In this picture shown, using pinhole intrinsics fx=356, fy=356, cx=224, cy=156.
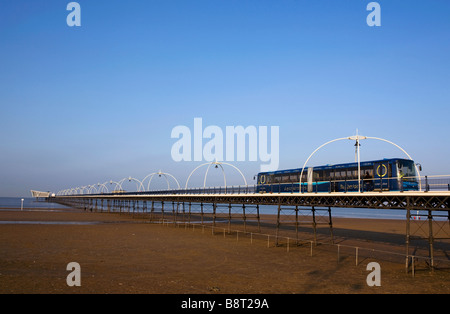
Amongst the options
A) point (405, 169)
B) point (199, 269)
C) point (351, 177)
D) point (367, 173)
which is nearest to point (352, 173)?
point (351, 177)

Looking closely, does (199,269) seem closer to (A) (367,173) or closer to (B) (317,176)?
(A) (367,173)

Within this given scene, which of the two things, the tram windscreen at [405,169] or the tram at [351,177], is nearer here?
the tram at [351,177]

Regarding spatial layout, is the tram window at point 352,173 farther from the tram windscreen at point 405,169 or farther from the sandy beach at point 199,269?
the sandy beach at point 199,269

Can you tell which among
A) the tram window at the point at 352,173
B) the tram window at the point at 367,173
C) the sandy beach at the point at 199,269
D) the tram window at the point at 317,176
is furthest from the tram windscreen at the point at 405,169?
the tram window at the point at 317,176

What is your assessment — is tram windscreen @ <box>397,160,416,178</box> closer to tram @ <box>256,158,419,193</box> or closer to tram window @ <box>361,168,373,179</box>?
tram @ <box>256,158,419,193</box>

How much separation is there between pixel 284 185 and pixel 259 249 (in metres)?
Answer: 14.0

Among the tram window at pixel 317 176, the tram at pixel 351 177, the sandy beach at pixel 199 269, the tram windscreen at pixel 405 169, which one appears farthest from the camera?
the tram window at pixel 317 176

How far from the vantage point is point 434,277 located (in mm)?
19625

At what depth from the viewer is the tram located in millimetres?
29478

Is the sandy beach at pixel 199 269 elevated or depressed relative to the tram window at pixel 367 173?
depressed

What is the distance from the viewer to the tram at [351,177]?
29.5 metres

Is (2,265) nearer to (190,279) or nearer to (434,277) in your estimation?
(190,279)

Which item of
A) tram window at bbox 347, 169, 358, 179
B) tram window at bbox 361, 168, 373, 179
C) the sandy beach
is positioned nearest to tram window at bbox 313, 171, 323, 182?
tram window at bbox 347, 169, 358, 179

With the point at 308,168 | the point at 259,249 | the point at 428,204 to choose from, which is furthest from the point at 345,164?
the point at 428,204
